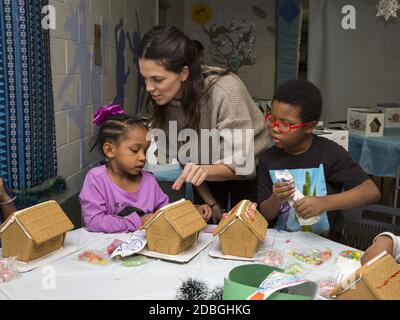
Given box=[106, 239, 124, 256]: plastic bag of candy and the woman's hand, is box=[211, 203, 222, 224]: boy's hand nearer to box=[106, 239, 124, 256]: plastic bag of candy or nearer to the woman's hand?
the woman's hand

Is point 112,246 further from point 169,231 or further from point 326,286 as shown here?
point 326,286

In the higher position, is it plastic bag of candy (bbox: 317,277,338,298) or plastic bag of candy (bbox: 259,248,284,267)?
plastic bag of candy (bbox: 317,277,338,298)

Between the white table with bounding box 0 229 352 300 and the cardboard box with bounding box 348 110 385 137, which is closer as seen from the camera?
the white table with bounding box 0 229 352 300

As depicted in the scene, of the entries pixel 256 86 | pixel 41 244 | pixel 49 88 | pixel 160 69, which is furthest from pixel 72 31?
pixel 256 86

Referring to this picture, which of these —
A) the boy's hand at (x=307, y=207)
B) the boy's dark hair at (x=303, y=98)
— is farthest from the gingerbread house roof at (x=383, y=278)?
the boy's dark hair at (x=303, y=98)

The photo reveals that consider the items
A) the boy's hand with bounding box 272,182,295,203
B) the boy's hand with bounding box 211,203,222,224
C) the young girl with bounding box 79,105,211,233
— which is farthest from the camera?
the boy's hand with bounding box 211,203,222,224

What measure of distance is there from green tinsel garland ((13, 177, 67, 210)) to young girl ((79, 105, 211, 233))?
1.17 feet

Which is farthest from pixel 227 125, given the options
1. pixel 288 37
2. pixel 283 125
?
pixel 288 37

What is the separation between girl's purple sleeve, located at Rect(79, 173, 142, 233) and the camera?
1.69m

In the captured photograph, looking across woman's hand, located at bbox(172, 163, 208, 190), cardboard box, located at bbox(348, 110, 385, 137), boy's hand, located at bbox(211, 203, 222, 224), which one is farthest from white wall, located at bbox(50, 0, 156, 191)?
cardboard box, located at bbox(348, 110, 385, 137)

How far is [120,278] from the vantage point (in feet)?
4.09

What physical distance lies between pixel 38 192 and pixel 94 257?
84cm

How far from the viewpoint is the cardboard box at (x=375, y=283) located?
1.03 metres

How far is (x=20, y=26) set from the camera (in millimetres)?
1930
